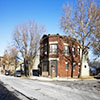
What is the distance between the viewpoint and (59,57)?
3073cm

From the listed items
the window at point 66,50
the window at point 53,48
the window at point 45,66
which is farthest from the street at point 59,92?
the window at point 66,50

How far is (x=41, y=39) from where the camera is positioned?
34906 millimetres

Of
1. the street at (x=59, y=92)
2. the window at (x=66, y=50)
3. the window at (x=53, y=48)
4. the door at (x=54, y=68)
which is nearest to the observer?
the street at (x=59, y=92)

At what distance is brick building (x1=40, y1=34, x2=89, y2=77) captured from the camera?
30594 millimetres

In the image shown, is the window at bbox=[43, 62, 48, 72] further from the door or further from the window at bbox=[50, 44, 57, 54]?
the window at bbox=[50, 44, 57, 54]

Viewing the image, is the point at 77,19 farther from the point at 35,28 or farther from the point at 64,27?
the point at 35,28

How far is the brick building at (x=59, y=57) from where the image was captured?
100ft

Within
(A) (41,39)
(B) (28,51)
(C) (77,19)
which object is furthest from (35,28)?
(C) (77,19)

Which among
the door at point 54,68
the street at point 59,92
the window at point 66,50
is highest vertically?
the window at point 66,50

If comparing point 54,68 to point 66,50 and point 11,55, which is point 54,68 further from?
point 11,55

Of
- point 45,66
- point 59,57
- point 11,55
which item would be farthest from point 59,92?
point 11,55

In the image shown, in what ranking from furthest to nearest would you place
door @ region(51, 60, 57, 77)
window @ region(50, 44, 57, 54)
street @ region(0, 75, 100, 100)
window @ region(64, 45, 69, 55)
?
window @ region(64, 45, 69, 55)
window @ region(50, 44, 57, 54)
door @ region(51, 60, 57, 77)
street @ region(0, 75, 100, 100)

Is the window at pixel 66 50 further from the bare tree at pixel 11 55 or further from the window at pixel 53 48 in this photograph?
the bare tree at pixel 11 55

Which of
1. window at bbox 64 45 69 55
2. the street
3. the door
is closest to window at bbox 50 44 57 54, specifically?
the door
